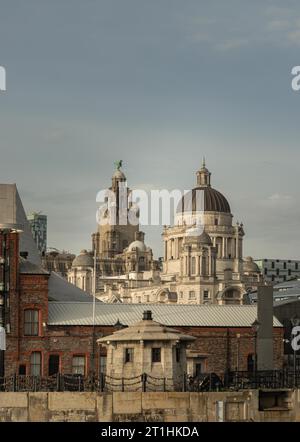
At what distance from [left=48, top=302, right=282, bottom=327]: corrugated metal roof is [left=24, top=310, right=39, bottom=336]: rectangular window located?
2.92ft

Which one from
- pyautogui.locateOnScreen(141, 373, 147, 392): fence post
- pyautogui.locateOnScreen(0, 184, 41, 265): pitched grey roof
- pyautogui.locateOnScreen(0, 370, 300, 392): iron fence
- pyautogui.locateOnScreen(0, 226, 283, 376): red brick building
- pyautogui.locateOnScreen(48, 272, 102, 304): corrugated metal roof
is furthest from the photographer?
pyautogui.locateOnScreen(48, 272, 102, 304): corrugated metal roof

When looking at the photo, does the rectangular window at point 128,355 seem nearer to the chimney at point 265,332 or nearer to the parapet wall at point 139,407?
the parapet wall at point 139,407

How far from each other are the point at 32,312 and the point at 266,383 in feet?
64.5

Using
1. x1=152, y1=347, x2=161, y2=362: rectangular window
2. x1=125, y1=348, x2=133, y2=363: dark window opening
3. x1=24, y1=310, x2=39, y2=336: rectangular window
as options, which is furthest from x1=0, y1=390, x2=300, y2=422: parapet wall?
x1=24, y1=310, x2=39, y2=336: rectangular window

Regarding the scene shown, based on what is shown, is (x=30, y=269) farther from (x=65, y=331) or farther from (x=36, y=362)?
(x=36, y=362)

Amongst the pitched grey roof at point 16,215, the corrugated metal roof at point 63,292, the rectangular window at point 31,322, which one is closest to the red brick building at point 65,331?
the rectangular window at point 31,322

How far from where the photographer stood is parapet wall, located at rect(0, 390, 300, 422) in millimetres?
61625

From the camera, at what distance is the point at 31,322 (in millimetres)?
82062

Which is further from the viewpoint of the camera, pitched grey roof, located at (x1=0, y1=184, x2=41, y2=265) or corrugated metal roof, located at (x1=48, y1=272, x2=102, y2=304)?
corrugated metal roof, located at (x1=48, y1=272, x2=102, y2=304)

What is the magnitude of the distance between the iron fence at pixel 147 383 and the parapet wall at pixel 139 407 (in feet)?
5.79

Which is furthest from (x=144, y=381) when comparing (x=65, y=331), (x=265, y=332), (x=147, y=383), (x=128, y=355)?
(x=265, y=332)

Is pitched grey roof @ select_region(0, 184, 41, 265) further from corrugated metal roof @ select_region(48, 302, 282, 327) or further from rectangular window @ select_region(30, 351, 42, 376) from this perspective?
rectangular window @ select_region(30, 351, 42, 376)

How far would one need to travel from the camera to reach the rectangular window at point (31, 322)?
81875mm
